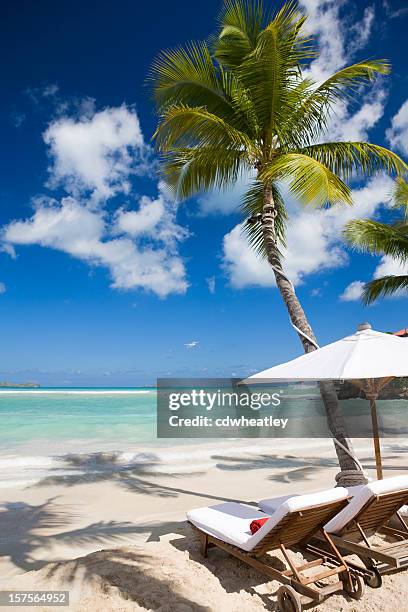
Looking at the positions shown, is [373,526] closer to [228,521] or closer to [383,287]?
[228,521]

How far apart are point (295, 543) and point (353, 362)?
5.91 feet

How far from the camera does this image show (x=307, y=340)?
689cm

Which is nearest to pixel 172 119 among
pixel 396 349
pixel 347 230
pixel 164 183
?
pixel 164 183

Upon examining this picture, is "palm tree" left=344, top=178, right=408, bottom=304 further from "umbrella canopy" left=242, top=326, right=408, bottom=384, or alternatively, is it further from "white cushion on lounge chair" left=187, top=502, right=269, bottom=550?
"white cushion on lounge chair" left=187, top=502, right=269, bottom=550

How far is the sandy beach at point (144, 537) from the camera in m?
3.45

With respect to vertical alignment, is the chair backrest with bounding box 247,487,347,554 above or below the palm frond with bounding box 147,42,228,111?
below

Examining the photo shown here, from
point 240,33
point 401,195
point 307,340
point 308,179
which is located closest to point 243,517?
point 307,340

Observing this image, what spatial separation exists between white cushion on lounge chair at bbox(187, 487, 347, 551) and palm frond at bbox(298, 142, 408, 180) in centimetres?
607

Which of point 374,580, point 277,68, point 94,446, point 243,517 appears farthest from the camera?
point 94,446

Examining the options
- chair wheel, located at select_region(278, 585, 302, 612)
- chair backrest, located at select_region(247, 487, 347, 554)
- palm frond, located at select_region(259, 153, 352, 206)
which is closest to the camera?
chair wheel, located at select_region(278, 585, 302, 612)

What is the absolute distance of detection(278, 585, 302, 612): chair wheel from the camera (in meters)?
3.06

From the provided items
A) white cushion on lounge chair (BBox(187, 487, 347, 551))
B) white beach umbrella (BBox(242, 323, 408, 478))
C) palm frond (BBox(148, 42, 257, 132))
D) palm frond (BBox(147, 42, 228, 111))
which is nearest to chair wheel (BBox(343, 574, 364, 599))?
white cushion on lounge chair (BBox(187, 487, 347, 551))

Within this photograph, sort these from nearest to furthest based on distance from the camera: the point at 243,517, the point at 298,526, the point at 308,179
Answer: the point at 298,526 → the point at 243,517 → the point at 308,179

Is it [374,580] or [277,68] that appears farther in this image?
[277,68]
